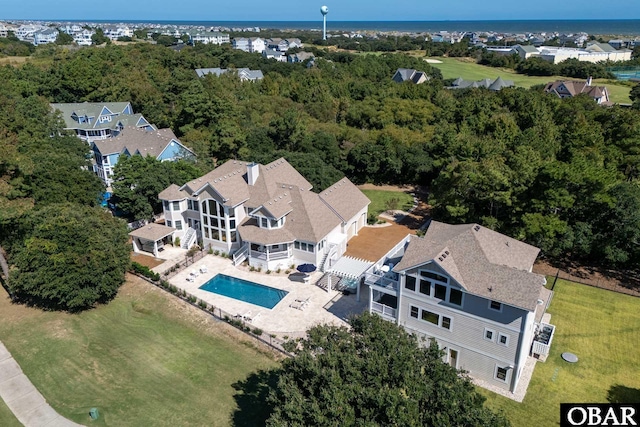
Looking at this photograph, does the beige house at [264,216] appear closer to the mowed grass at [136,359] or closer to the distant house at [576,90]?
the mowed grass at [136,359]

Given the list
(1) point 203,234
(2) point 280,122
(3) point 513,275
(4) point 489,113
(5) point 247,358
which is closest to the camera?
(3) point 513,275

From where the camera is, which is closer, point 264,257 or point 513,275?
point 513,275

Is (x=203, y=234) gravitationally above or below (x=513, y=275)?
below

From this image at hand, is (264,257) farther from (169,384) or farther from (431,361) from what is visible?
(431,361)

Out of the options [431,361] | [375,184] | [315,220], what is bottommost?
[375,184]

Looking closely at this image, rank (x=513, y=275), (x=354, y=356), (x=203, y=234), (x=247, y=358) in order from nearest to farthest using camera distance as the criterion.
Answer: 1. (x=354, y=356)
2. (x=513, y=275)
3. (x=247, y=358)
4. (x=203, y=234)

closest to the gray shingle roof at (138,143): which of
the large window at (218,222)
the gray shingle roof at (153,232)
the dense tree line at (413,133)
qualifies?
the dense tree line at (413,133)

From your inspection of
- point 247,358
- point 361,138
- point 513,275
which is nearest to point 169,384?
point 247,358
